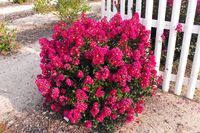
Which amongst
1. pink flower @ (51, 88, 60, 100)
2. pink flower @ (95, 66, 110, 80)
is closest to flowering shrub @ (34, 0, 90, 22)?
pink flower @ (51, 88, 60, 100)

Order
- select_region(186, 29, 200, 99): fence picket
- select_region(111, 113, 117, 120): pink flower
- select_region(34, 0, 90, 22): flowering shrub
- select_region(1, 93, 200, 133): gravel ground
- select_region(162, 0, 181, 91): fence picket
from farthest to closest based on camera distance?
select_region(34, 0, 90, 22): flowering shrub < select_region(186, 29, 200, 99): fence picket < select_region(162, 0, 181, 91): fence picket < select_region(1, 93, 200, 133): gravel ground < select_region(111, 113, 117, 120): pink flower

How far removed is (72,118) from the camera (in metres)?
3.03

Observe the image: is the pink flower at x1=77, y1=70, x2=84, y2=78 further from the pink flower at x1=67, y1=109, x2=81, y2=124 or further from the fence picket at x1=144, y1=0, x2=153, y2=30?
the fence picket at x1=144, y1=0, x2=153, y2=30

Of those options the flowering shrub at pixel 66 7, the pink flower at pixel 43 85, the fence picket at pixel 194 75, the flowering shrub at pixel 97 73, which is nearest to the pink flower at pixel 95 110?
the flowering shrub at pixel 97 73

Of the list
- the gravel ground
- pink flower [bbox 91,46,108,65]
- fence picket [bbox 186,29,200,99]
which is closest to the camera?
pink flower [bbox 91,46,108,65]

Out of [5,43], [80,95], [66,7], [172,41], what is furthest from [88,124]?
[66,7]

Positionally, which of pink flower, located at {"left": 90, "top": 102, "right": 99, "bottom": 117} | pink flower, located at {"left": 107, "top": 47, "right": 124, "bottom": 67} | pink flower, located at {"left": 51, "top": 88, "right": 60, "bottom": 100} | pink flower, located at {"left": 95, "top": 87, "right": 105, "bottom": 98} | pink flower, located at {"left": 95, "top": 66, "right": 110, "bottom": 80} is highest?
pink flower, located at {"left": 107, "top": 47, "right": 124, "bottom": 67}

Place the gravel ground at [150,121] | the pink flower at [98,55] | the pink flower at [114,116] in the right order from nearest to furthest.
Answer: the pink flower at [98,55], the pink flower at [114,116], the gravel ground at [150,121]

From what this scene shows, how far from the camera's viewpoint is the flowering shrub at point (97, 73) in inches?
116

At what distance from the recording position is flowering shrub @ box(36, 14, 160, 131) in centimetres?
296

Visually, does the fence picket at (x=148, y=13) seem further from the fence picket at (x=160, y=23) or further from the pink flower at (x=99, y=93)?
the pink flower at (x=99, y=93)

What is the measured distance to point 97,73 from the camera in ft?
9.60

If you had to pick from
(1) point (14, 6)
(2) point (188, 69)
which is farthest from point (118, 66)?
(1) point (14, 6)

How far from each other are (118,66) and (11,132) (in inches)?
55.1
